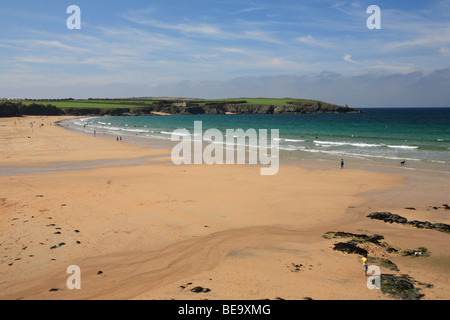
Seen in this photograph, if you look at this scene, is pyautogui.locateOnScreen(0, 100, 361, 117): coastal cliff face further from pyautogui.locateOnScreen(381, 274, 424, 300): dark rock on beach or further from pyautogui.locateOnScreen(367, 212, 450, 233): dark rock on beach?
pyautogui.locateOnScreen(381, 274, 424, 300): dark rock on beach

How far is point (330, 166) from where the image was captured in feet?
98.4

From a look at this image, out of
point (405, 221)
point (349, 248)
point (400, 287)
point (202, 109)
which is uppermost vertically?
point (202, 109)

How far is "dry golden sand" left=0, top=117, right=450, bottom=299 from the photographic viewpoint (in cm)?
952

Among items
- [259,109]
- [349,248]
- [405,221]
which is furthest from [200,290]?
[259,109]

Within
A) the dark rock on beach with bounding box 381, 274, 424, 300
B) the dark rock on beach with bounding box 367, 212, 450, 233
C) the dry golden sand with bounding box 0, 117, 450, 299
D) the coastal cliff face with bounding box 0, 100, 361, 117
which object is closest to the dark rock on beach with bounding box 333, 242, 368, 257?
the dry golden sand with bounding box 0, 117, 450, 299

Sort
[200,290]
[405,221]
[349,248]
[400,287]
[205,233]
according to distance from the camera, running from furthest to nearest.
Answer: [405,221], [205,233], [349,248], [400,287], [200,290]

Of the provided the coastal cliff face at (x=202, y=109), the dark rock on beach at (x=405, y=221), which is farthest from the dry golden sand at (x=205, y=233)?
the coastal cliff face at (x=202, y=109)

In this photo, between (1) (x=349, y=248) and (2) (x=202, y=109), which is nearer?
(1) (x=349, y=248)

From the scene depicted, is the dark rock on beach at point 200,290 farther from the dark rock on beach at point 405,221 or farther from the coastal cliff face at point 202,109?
the coastal cliff face at point 202,109

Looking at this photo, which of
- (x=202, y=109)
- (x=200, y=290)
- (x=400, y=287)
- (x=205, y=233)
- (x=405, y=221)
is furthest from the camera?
(x=202, y=109)

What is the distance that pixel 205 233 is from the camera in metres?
13.7

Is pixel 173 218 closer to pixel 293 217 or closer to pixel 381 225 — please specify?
pixel 293 217

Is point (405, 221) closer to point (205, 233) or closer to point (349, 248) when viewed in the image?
point (349, 248)
